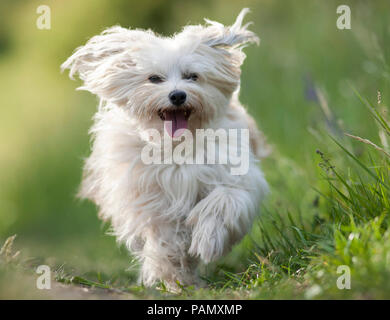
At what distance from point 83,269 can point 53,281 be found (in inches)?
79.9

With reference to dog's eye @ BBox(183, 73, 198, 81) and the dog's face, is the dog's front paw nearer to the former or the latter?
the dog's face

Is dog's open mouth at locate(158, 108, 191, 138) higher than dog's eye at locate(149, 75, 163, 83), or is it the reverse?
dog's eye at locate(149, 75, 163, 83)

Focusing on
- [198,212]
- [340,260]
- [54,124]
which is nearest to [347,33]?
[54,124]

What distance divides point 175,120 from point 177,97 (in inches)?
9.4

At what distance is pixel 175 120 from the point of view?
4.37 meters

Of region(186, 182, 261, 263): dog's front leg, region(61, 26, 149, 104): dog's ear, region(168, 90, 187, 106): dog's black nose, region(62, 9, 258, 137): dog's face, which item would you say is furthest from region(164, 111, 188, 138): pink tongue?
region(186, 182, 261, 263): dog's front leg

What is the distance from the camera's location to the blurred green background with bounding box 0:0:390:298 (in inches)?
273

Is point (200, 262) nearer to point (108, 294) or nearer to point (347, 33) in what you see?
point (108, 294)

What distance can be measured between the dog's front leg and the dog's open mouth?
494 mm

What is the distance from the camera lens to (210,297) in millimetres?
3297

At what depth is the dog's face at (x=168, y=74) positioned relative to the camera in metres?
4.29

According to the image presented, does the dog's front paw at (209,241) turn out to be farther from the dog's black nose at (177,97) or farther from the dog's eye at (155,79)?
the dog's eye at (155,79)

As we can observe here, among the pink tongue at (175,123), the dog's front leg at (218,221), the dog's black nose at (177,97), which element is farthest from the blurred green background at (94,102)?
the dog's black nose at (177,97)

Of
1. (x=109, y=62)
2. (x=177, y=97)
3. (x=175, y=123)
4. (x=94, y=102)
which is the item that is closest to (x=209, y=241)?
(x=175, y=123)
